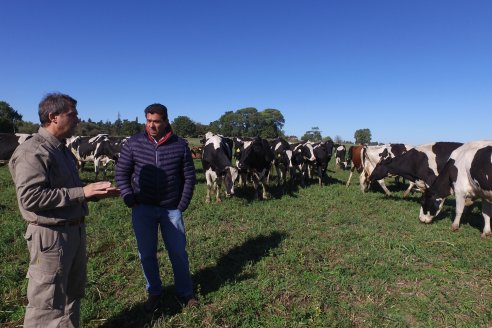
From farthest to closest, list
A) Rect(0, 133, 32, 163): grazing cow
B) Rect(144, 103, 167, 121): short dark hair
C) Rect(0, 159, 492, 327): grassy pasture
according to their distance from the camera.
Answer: Rect(0, 133, 32, 163): grazing cow < Rect(0, 159, 492, 327): grassy pasture < Rect(144, 103, 167, 121): short dark hair

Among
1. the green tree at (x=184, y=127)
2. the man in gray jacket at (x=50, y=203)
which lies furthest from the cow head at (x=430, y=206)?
the green tree at (x=184, y=127)

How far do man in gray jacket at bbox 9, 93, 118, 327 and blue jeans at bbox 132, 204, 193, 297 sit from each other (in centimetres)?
98

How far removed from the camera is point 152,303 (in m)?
3.94

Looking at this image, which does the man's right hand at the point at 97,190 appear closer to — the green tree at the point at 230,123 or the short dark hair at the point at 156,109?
the short dark hair at the point at 156,109

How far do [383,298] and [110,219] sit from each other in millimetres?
6106

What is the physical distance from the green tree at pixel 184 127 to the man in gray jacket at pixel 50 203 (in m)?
73.1

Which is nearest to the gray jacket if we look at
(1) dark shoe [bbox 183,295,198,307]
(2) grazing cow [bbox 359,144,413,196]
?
(1) dark shoe [bbox 183,295,198,307]

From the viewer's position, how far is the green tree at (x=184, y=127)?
7631 centimetres

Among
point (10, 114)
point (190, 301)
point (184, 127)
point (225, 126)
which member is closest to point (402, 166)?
point (190, 301)

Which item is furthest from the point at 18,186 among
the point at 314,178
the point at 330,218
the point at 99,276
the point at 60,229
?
the point at 314,178

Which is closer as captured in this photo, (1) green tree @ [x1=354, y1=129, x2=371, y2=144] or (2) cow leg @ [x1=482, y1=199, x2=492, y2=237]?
(2) cow leg @ [x1=482, y1=199, x2=492, y2=237]

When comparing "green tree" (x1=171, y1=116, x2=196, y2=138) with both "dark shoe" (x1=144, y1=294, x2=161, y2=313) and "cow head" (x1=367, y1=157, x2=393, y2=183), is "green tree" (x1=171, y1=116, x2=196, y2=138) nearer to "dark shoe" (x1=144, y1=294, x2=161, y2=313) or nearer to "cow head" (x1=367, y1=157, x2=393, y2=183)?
"cow head" (x1=367, y1=157, x2=393, y2=183)

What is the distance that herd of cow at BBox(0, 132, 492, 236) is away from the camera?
7.22m

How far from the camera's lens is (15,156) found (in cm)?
253
